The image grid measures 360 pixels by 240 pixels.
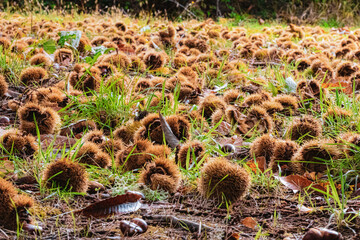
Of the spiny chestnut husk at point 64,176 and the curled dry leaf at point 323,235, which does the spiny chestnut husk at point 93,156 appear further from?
the curled dry leaf at point 323,235

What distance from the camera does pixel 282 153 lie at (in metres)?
1.91

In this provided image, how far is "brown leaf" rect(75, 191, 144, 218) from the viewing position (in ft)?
4.79

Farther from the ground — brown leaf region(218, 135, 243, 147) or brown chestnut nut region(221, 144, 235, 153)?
brown chestnut nut region(221, 144, 235, 153)

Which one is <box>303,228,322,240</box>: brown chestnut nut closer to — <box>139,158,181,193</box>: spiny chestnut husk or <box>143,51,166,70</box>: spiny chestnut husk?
<box>139,158,181,193</box>: spiny chestnut husk

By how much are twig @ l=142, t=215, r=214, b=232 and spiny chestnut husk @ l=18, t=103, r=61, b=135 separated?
102 centimetres

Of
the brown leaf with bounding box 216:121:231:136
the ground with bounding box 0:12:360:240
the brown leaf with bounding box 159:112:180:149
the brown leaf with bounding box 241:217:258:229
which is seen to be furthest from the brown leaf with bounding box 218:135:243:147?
the brown leaf with bounding box 241:217:258:229

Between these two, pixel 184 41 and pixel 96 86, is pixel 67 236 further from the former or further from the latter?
pixel 184 41

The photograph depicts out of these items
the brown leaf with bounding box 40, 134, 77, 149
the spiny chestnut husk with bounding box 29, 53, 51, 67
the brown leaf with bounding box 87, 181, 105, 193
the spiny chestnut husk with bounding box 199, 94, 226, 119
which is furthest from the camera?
the spiny chestnut husk with bounding box 29, 53, 51, 67

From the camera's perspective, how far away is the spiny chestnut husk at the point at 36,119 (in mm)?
2164

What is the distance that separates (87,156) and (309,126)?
1.19 m

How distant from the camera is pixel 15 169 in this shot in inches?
70.1

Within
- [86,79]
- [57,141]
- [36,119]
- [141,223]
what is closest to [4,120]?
[36,119]

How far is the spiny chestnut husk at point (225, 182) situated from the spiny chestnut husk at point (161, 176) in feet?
0.47

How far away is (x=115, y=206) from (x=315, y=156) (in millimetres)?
952
